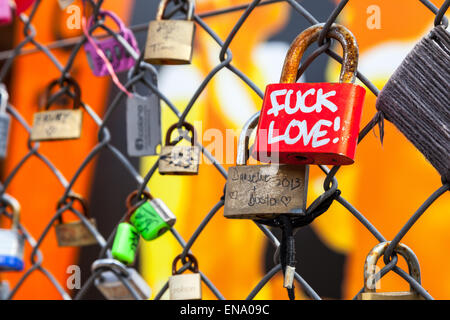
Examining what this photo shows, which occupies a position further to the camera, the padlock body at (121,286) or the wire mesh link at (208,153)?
the padlock body at (121,286)

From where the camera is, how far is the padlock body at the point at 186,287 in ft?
2.30

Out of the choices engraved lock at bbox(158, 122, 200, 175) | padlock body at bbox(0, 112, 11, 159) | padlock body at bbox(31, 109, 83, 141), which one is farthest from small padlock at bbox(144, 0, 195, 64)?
padlock body at bbox(0, 112, 11, 159)

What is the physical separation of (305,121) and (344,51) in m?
0.08

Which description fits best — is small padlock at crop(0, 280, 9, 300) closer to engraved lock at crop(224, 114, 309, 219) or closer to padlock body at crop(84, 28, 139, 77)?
padlock body at crop(84, 28, 139, 77)

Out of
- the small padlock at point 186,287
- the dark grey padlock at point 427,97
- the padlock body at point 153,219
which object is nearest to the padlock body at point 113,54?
the padlock body at point 153,219

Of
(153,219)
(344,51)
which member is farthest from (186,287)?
(344,51)

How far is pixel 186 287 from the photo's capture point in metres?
0.71

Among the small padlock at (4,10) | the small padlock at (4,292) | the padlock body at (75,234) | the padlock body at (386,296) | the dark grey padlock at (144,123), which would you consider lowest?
the small padlock at (4,292)

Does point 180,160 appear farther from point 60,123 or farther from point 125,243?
point 60,123

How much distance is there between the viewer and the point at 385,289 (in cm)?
119

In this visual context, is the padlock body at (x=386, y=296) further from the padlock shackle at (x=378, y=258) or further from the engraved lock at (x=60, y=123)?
the engraved lock at (x=60, y=123)

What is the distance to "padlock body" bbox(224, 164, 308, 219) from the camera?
536 mm

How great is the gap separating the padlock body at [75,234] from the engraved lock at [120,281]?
0.31 ft
